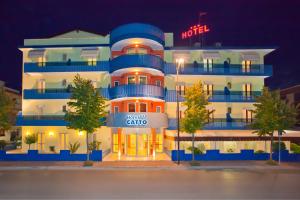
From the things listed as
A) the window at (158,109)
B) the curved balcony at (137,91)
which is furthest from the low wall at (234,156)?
the window at (158,109)

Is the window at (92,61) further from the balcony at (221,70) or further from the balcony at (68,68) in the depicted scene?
the balcony at (221,70)

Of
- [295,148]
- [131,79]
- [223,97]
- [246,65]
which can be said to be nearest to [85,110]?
[131,79]

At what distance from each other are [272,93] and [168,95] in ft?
45.3

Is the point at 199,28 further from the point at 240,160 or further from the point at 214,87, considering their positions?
the point at 240,160

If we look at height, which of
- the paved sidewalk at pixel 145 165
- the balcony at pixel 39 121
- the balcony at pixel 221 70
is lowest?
the paved sidewalk at pixel 145 165

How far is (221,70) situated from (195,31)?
27.1 feet

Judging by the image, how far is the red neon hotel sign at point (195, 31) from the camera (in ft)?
140

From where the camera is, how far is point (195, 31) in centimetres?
A: 4341

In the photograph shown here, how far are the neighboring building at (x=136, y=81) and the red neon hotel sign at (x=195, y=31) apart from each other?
394 cm

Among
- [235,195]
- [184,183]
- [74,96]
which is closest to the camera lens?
[235,195]

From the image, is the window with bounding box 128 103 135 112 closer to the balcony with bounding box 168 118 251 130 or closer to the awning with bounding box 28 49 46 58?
the balcony with bounding box 168 118 251 130

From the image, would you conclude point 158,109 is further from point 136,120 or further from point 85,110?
point 85,110

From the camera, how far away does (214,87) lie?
40688 mm

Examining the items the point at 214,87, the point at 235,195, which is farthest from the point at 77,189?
the point at 214,87
